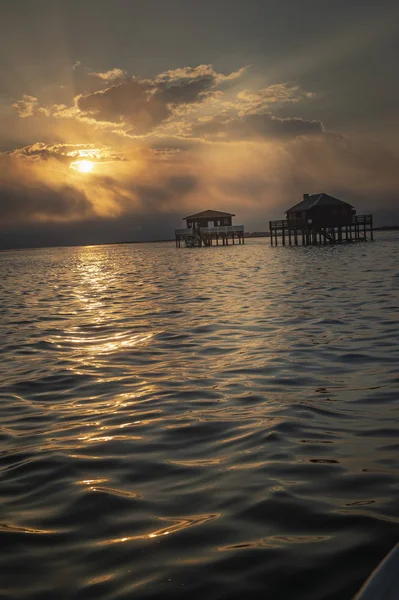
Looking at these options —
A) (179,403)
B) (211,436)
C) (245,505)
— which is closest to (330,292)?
(179,403)

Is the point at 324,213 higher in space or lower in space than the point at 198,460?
higher

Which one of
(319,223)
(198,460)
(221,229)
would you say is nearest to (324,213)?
(319,223)

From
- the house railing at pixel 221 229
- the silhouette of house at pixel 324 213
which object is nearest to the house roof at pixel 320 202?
the silhouette of house at pixel 324 213

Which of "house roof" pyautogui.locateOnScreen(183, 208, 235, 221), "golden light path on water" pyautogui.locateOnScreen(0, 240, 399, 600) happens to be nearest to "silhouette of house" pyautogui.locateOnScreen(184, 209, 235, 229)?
"house roof" pyautogui.locateOnScreen(183, 208, 235, 221)

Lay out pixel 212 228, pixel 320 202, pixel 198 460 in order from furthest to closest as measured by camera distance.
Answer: pixel 212 228
pixel 320 202
pixel 198 460

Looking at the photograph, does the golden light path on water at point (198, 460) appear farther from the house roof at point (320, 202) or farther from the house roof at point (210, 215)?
the house roof at point (210, 215)

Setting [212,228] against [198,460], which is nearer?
[198,460]

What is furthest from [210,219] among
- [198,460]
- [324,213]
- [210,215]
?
[198,460]

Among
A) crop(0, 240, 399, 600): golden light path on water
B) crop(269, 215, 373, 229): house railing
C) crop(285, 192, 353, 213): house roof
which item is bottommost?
crop(0, 240, 399, 600): golden light path on water

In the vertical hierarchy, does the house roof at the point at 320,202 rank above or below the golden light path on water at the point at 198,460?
above

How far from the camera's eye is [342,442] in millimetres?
4828

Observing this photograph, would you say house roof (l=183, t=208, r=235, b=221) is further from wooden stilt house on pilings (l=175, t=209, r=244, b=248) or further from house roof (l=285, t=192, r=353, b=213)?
house roof (l=285, t=192, r=353, b=213)

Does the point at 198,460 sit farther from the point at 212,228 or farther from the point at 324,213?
the point at 212,228

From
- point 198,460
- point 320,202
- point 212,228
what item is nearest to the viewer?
point 198,460
